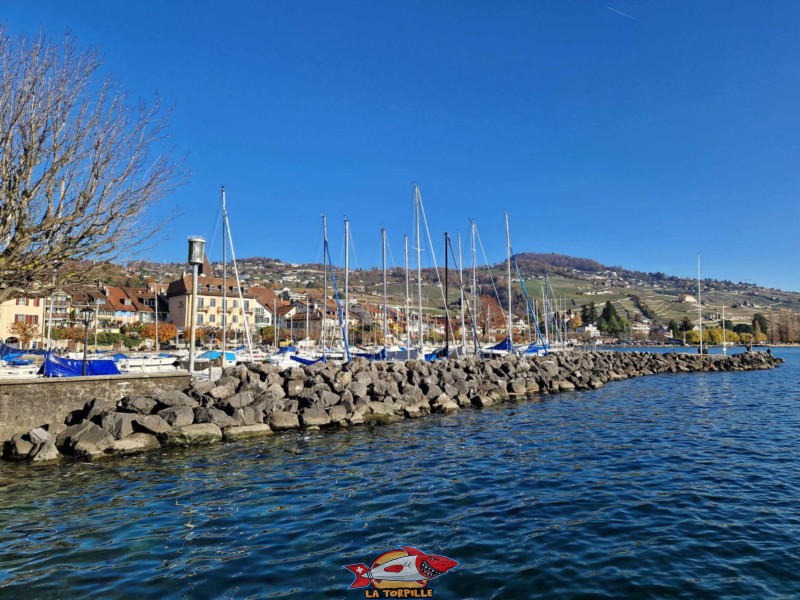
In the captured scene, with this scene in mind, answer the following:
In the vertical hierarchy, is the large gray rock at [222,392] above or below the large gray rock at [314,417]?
above

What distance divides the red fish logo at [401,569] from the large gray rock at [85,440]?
1166 centimetres

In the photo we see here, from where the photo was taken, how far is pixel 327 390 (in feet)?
80.4

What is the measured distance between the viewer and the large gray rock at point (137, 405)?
1847 centimetres

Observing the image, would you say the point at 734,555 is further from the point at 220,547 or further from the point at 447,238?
the point at 447,238

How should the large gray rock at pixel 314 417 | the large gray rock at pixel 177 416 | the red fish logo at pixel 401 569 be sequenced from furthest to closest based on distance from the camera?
the large gray rock at pixel 314 417 → the large gray rock at pixel 177 416 → the red fish logo at pixel 401 569

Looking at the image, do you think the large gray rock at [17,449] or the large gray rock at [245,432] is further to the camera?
the large gray rock at [245,432]

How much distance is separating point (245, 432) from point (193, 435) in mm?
1938

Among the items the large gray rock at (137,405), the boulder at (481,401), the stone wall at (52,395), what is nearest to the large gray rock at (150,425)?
the large gray rock at (137,405)

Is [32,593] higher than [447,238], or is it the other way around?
[447,238]

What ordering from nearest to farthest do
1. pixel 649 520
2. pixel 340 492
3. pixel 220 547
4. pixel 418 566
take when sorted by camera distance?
pixel 418 566
pixel 220 547
pixel 649 520
pixel 340 492

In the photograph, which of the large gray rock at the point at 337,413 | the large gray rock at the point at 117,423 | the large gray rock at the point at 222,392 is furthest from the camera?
the large gray rock at the point at 337,413

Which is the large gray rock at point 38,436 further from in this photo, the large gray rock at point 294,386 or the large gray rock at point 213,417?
the large gray rock at point 294,386

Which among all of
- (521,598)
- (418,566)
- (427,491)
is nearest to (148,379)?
(427,491)

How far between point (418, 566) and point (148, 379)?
15926mm
